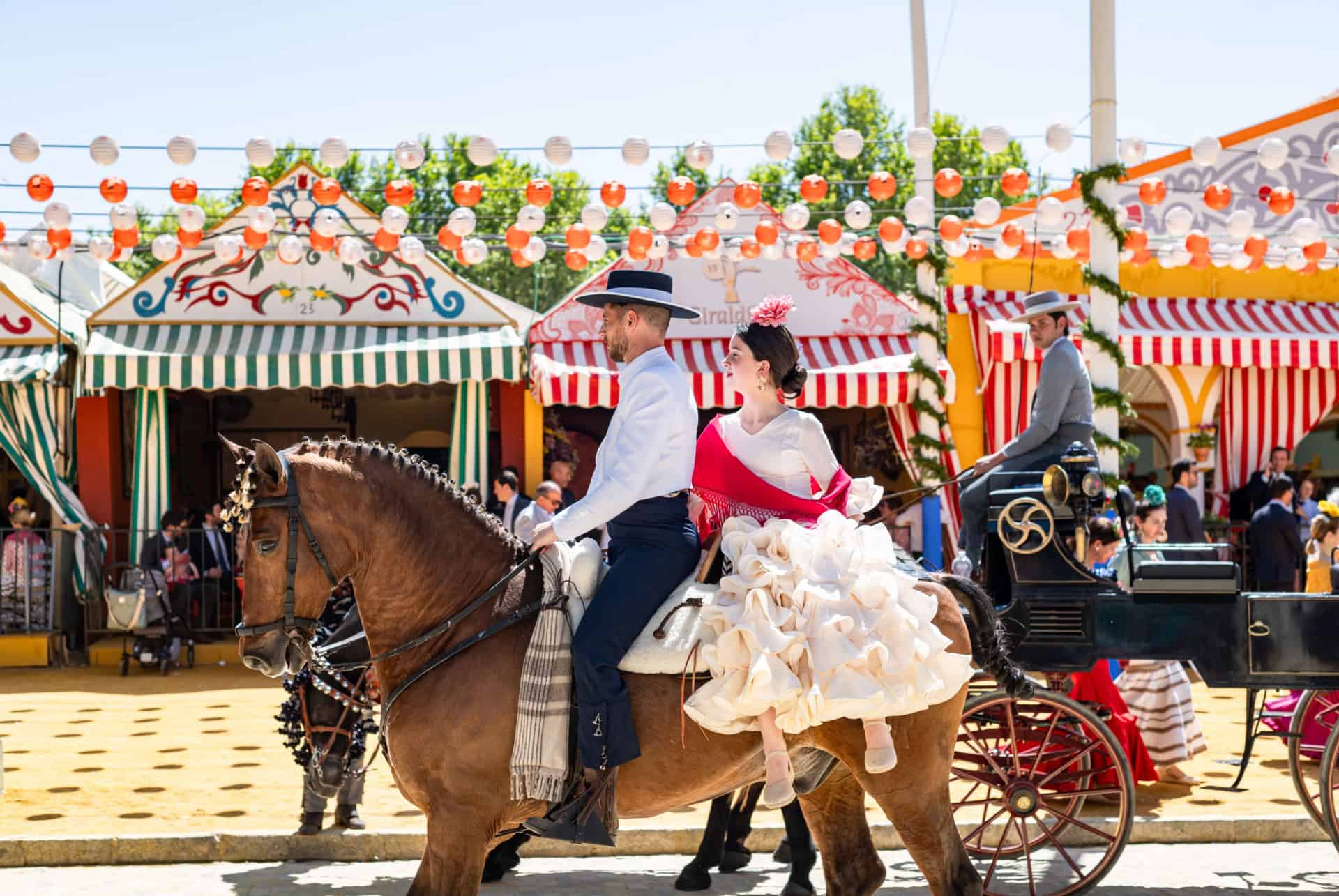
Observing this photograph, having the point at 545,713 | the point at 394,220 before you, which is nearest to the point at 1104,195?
the point at 394,220

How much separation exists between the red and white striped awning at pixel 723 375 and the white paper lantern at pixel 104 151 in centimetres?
485

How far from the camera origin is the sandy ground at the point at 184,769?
24.7 ft

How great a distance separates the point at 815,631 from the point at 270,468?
1.85 meters

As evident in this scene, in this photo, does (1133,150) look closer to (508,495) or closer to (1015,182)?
(1015,182)

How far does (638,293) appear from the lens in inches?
188

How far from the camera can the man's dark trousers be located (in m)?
4.46

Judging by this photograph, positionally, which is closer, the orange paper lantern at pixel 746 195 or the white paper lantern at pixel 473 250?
the white paper lantern at pixel 473 250

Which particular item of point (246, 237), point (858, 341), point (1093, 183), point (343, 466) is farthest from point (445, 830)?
point (858, 341)

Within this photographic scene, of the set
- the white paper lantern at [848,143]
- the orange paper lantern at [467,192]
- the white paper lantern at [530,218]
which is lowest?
the white paper lantern at [530,218]

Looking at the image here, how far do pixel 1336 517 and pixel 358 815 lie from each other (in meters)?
6.91

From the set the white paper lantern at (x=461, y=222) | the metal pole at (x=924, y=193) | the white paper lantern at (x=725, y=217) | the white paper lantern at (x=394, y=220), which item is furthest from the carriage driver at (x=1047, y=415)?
the white paper lantern at (x=394, y=220)

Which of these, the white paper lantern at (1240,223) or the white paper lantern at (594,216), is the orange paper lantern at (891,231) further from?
the white paper lantern at (1240,223)

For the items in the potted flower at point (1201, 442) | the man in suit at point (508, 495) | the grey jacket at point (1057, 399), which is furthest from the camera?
the potted flower at point (1201, 442)

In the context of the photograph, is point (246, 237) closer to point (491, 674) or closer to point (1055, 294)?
point (1055, 294)
